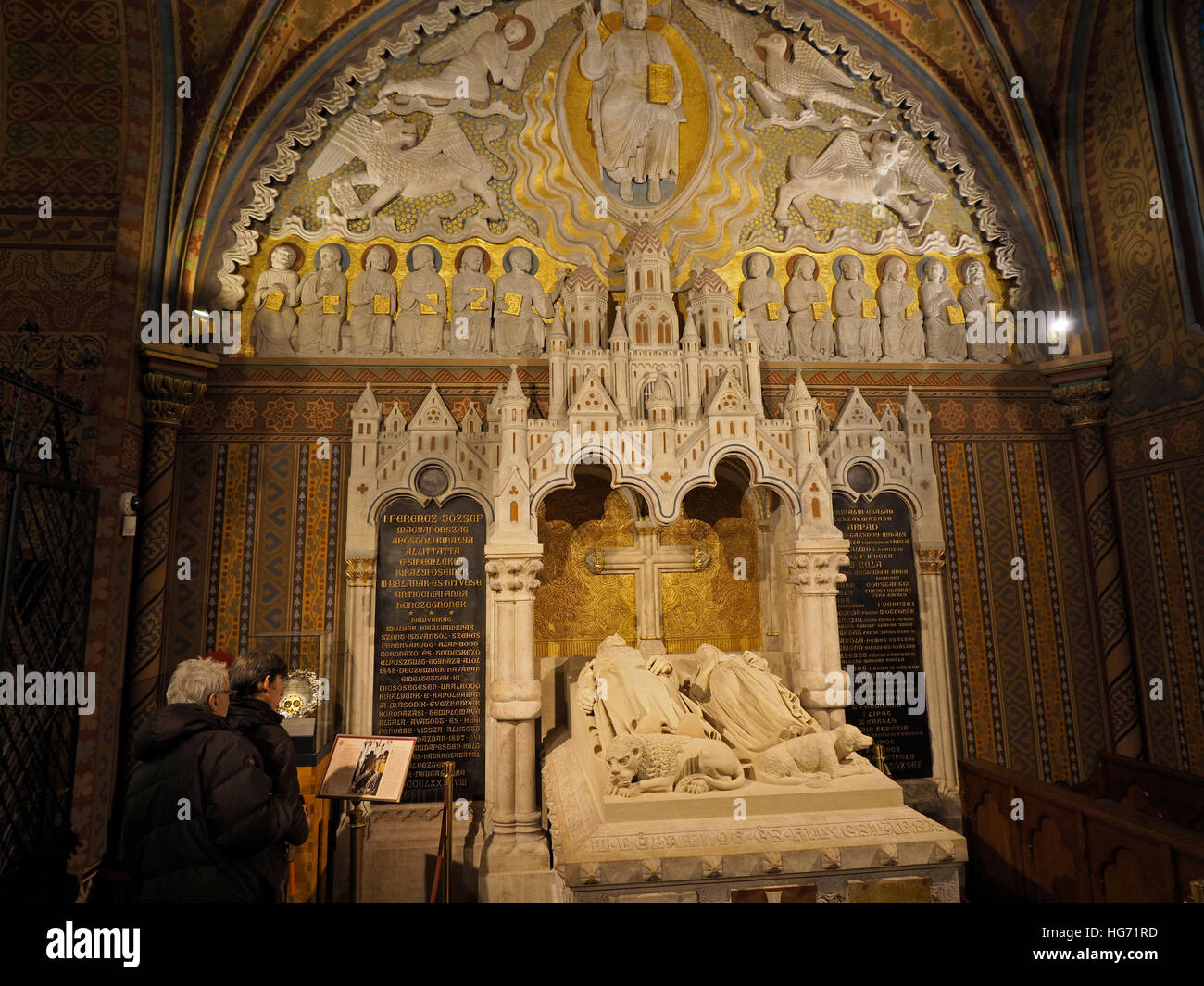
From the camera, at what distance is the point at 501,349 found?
822 centimetres

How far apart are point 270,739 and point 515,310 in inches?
228

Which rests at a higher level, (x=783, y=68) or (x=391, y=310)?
(x=783, y=68)

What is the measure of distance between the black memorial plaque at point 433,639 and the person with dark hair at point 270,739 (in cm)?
364

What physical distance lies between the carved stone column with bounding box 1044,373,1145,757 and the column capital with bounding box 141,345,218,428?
8.96m

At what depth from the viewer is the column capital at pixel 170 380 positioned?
7.28 m

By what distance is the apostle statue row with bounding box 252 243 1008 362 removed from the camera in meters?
8.12

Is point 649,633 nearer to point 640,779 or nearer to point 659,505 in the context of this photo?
point 659,505

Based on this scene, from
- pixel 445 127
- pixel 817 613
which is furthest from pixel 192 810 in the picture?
pixel 445 127

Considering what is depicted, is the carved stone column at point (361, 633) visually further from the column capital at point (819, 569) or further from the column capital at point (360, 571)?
the column capital at point (819, 569)

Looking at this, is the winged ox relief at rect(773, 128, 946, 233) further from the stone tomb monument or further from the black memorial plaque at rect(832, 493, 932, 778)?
the stone tomb monument

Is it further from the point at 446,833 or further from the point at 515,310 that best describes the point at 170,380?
the point at 446,833

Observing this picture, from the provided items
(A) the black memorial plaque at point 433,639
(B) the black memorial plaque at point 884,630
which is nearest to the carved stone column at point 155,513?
(A) the black memorial plaque at point 433,639

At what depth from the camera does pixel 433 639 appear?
751cm
